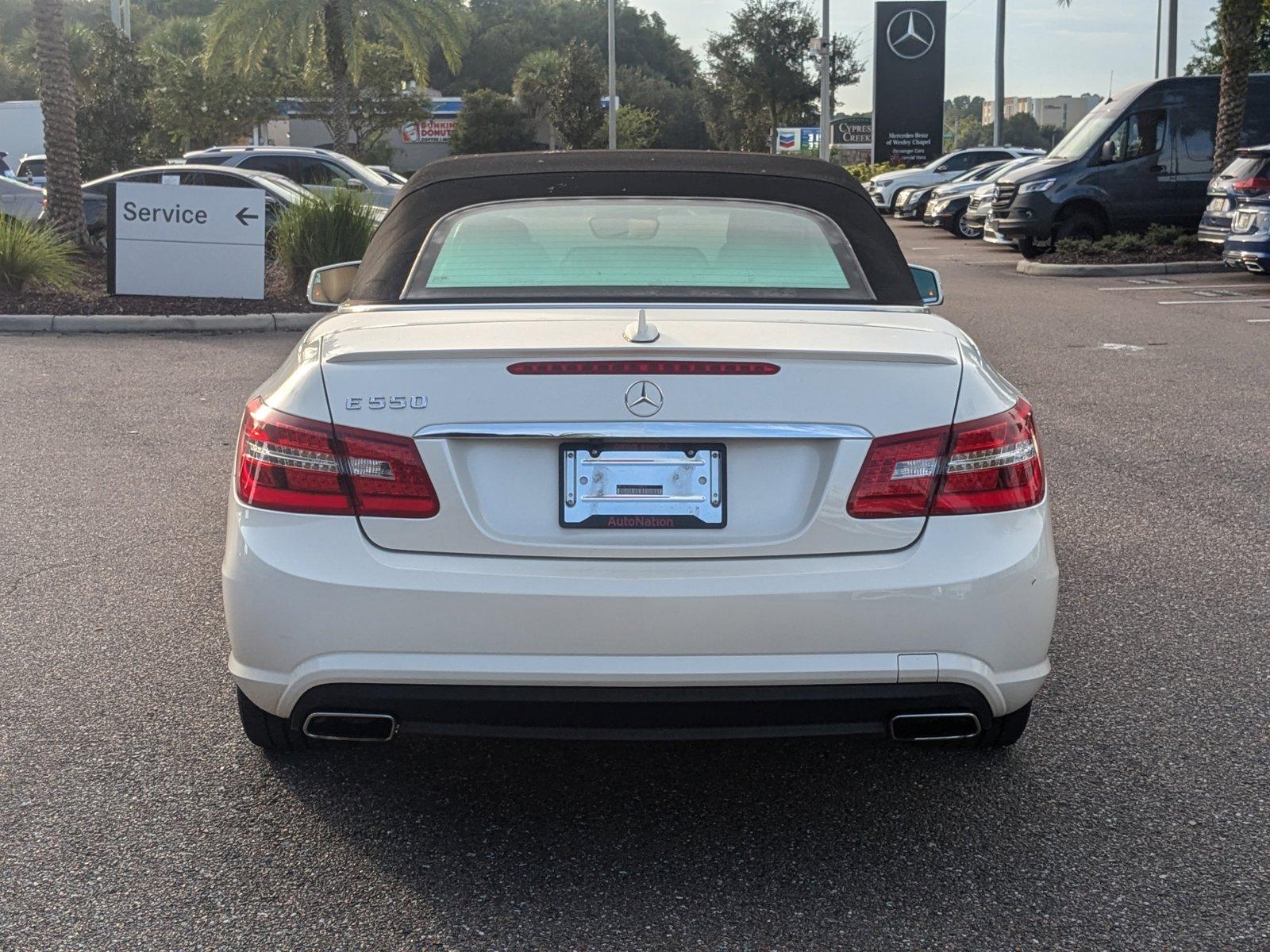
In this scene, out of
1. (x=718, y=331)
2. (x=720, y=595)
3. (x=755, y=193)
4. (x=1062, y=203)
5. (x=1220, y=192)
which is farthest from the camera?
(x=1062, y=203)

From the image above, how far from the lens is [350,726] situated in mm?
3078

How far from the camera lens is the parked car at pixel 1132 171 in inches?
837

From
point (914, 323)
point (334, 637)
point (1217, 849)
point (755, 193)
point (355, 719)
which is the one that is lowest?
point (1217, 849)

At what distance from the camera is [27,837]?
3.30m

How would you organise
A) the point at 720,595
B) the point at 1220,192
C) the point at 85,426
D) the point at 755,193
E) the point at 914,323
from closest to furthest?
the point at 720,595, the point at 914,323, the point at 755,193, the point at 85,426, the point at 1220,192

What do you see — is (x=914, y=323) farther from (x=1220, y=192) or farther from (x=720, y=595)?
(x=1220, y=192)

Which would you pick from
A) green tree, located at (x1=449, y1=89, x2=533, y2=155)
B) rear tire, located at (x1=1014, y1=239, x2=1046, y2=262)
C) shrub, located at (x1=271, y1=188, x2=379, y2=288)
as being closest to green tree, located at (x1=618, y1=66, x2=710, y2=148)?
green tree, located at (x1=449, y1=89, x2=533, y2=155)

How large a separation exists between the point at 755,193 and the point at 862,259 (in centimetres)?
45

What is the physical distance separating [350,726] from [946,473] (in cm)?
137

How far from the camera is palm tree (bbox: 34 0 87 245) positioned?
16.2 metres

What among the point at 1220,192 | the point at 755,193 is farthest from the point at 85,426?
the point at 1220,192

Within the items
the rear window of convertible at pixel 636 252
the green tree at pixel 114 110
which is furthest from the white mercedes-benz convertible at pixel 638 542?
the green tree at pixel 114 110

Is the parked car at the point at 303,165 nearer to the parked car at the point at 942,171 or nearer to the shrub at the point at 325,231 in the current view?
the shrub at the point at 325,231

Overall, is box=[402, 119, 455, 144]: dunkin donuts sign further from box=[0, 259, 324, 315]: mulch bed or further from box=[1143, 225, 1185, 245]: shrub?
box=[0, 259, 324, 315]: mulch bed
